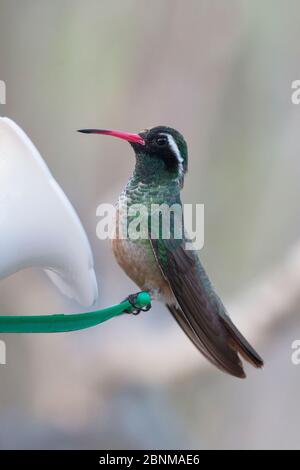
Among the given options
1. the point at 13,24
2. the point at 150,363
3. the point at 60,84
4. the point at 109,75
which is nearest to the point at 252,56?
the point at 109,75

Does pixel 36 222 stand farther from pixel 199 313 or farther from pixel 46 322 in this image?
pixel 199 313

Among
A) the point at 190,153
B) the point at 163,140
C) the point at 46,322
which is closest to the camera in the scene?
the point at 46,322

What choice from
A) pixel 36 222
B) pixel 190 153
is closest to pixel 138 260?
pixel 36 222

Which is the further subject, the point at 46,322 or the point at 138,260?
the point at 138,260

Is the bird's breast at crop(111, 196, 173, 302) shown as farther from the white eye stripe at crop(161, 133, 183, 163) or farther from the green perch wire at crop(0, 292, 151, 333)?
the green perch wire at crop(0, 292, 151, 333)

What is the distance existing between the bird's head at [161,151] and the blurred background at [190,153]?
112 centimetres

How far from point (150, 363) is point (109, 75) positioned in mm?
1169

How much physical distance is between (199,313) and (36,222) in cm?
36

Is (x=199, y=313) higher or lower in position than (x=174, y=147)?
→ lower

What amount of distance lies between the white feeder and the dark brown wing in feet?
0.77

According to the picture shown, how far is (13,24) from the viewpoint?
2.52m

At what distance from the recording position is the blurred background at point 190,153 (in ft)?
Answer: 7.68

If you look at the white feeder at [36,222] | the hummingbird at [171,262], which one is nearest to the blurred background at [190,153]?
the hummingbird at [171,262]

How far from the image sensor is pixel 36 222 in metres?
0.83
